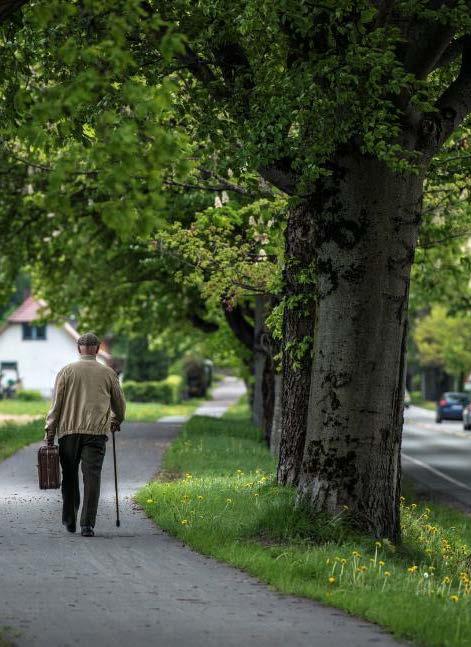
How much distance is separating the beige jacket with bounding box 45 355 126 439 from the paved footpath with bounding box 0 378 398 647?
37.2 inches

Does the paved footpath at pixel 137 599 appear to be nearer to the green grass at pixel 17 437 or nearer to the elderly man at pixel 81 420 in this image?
the elderly man at pixel 81 420

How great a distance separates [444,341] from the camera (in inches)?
3310

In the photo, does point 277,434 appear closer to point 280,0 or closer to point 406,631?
point 280,0

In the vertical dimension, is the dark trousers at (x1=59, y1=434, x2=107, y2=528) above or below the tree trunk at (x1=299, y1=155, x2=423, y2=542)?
below

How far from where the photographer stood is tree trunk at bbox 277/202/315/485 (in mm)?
13102

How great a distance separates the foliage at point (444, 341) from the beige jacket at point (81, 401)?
66701 millimetres

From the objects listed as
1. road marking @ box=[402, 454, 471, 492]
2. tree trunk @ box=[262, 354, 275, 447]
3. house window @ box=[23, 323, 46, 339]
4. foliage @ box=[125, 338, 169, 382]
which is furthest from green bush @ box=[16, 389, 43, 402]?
tree trunk @ box=[262, 354, 275, 447]

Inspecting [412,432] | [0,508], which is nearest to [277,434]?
[0,508]

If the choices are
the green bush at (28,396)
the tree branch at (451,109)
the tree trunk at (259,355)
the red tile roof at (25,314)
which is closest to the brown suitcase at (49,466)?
the tree branch at (451,109)

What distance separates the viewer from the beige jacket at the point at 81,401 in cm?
1188

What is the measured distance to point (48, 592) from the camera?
846 cm

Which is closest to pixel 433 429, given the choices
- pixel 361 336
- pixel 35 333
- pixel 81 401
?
pixel 35 333

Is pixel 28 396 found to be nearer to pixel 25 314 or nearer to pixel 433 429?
pixel 25 314

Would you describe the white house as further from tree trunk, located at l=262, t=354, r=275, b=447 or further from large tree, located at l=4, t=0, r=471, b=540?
large tree, located at l=4, t=0, r=471, b=540
